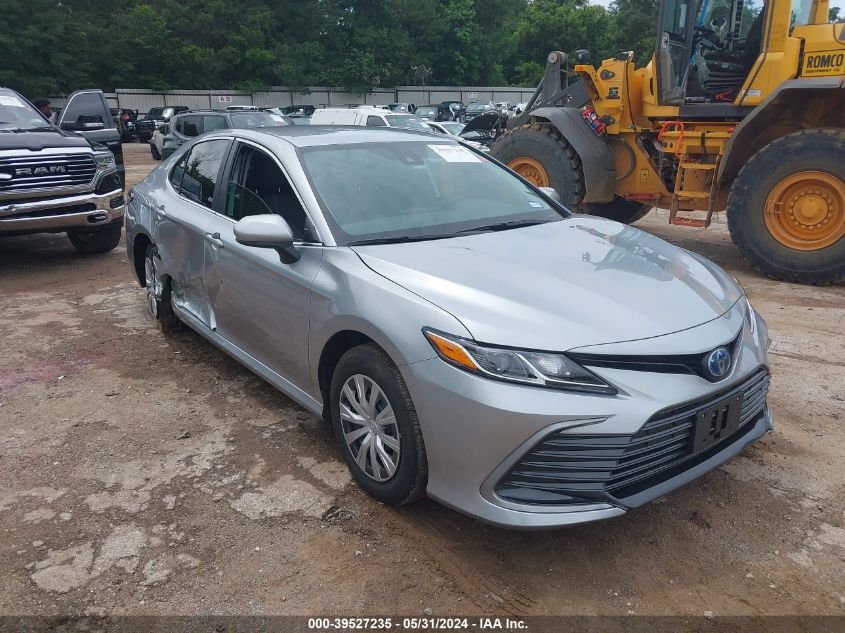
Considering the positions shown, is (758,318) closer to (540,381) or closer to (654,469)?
(654,469)

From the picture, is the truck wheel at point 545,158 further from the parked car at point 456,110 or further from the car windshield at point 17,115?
the parked car at point 456,110

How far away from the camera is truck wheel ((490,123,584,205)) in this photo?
27.1 feet

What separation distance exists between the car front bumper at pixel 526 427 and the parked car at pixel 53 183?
6.03m

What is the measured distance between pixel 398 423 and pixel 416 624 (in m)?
0.74

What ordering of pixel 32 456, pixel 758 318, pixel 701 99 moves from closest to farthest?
pixel 758 318, pixel 32 456, pixel 701 99

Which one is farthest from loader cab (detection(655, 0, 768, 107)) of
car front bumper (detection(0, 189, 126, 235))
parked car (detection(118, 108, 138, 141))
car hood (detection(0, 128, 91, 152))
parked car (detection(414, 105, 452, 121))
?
parked car (detection(118, 108, 138, 141))

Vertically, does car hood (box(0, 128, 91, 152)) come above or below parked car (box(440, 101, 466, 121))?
below

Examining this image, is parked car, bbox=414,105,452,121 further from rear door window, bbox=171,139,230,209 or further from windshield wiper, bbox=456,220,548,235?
windshield wiper, bbox=456,220,548,235

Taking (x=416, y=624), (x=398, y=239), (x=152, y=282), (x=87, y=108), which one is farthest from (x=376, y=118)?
(x=416, y=624)

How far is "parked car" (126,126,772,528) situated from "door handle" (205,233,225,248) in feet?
0.08

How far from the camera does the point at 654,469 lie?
2539 millimetres

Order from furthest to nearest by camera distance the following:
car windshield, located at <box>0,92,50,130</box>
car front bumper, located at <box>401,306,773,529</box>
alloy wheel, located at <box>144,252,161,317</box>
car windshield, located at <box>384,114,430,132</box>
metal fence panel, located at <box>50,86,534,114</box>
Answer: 1. metal fence panel, located at <box>50,86,534,114</box>
2. car windshield, located at <box>384,114,430,132</box>
3. car windshield, located at <box>0,92,50,130</box>
4. alloy wheel, located at <box>144,252,161,317</box>
5. car front bumper, located at <box>401,306,773,529</box>

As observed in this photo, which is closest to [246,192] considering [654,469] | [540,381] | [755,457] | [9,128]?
[540,381]

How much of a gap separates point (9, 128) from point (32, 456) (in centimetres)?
554
